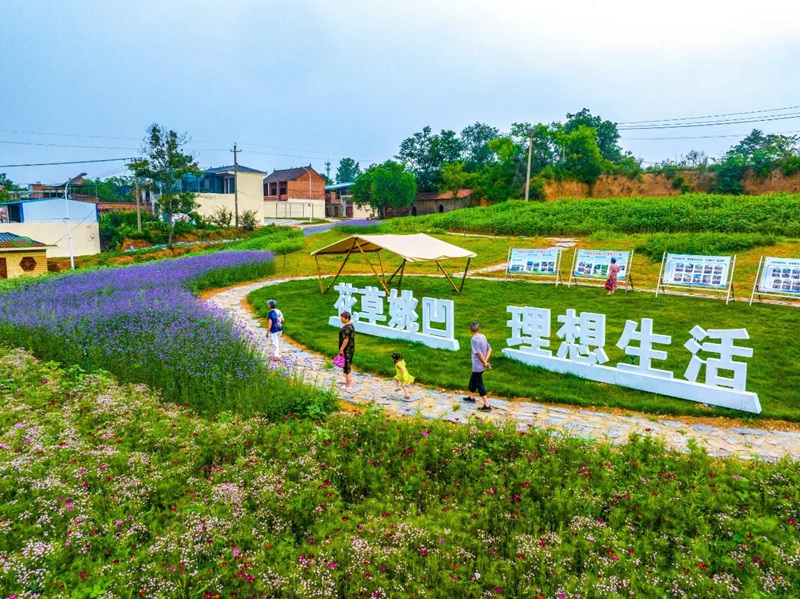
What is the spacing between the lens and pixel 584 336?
29.4 ft

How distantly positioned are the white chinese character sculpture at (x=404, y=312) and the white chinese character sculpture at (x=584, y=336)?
336 cm

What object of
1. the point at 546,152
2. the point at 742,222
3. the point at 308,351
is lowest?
the point at 308,351

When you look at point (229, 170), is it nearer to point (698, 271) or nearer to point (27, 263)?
point (27, 263)

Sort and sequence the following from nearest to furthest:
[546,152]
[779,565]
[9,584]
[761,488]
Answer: [9,584] < [779,565] < [761,488] < [546,152]

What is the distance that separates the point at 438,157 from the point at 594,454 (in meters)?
58.2

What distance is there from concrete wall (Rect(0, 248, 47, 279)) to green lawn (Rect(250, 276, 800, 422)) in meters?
19.5

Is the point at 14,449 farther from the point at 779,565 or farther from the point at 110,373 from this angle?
the point at 779,565

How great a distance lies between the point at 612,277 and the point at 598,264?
4.75ft

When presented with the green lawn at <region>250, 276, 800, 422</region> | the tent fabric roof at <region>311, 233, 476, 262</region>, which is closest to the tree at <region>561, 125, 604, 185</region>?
the green lawn at <region>250, 276, 800, 422</region>

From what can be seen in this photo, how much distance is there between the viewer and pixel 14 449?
540cm

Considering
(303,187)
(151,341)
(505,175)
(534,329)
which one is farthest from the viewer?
(303,187)

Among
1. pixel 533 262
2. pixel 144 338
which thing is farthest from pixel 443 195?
pixel 144 338

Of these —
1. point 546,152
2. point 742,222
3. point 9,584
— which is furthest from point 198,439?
point 546,152

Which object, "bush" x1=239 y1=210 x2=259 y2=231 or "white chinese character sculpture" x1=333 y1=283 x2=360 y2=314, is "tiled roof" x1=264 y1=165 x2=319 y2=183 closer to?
"bush" x1=239 y1=210 x2=259 y2=231
